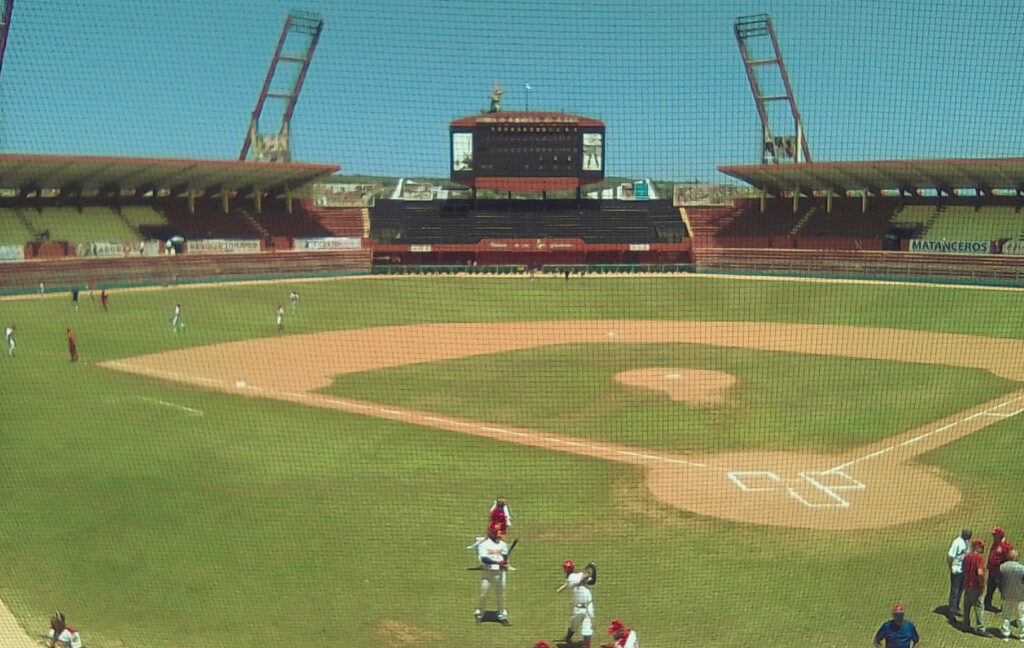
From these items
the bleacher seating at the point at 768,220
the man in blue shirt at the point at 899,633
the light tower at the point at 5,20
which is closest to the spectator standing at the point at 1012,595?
the man in blue shirt at the point at 899,633

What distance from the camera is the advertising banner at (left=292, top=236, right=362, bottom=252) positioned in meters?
46.1

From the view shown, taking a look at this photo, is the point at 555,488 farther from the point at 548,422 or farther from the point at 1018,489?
the point at 1018,489

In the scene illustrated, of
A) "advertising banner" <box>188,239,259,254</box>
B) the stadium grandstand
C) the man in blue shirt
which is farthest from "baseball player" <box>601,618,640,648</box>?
"advertising banner" <box>188,239,259,254</box>

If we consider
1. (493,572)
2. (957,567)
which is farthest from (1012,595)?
(493,572)

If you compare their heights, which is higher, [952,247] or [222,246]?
[222,246]

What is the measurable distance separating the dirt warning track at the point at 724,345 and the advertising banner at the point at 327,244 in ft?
63.5

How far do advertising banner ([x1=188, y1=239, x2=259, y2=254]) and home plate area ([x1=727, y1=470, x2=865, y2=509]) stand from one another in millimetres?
35084

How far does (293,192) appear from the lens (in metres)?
48.4

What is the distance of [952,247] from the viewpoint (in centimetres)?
3947

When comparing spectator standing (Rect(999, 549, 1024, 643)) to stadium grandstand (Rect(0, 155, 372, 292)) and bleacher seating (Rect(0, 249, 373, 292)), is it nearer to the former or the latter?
stadium grandstand (Rect(0, 155, 372, 292))

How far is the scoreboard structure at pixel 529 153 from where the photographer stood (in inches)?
1847

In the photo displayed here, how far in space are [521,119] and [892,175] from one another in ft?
61.0

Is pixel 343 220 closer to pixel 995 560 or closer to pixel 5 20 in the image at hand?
pixel 5 20

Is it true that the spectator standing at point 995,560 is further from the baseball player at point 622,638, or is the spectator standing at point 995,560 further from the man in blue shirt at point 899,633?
the baseball player at point 622,638
